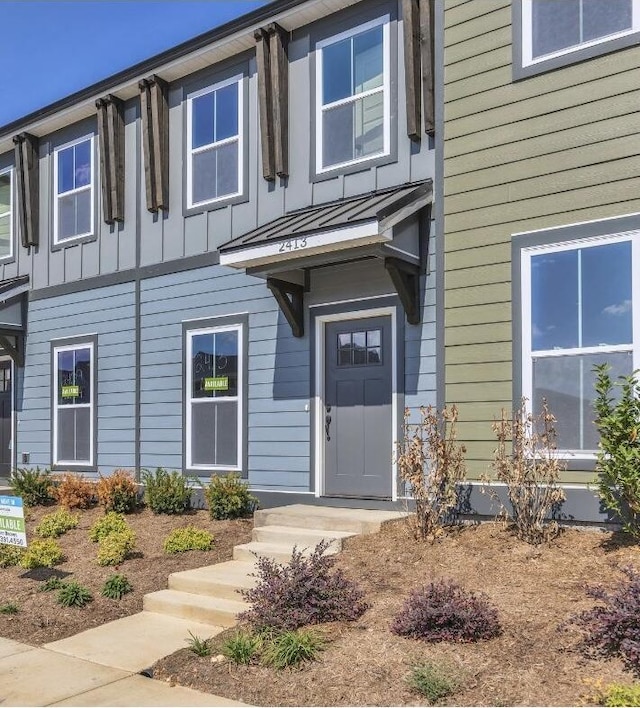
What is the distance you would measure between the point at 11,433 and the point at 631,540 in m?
10.1

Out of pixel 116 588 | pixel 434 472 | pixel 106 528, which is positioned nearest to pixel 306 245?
pixel 434 472

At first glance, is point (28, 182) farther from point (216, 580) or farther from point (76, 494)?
point (216, 580)

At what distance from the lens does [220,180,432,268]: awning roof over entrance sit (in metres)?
7.35

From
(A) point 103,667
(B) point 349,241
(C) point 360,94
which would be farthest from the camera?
(C) point 360,94

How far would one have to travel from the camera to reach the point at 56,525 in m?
9.15

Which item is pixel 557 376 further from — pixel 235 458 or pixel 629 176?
pixel 235 458

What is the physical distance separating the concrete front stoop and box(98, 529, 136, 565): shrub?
116 cm

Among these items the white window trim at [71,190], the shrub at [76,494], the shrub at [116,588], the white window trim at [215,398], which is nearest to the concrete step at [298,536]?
the shrub at [116,588]

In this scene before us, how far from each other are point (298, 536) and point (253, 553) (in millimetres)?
1212

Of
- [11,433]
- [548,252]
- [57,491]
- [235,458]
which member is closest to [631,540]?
[548,252]

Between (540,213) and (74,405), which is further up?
(540,213)

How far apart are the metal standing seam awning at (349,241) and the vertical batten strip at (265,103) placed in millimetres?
915

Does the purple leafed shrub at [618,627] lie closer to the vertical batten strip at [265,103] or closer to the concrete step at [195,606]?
the concrete step at [195,606]

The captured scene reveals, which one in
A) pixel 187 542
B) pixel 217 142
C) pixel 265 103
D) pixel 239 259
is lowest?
pixel 187 542
